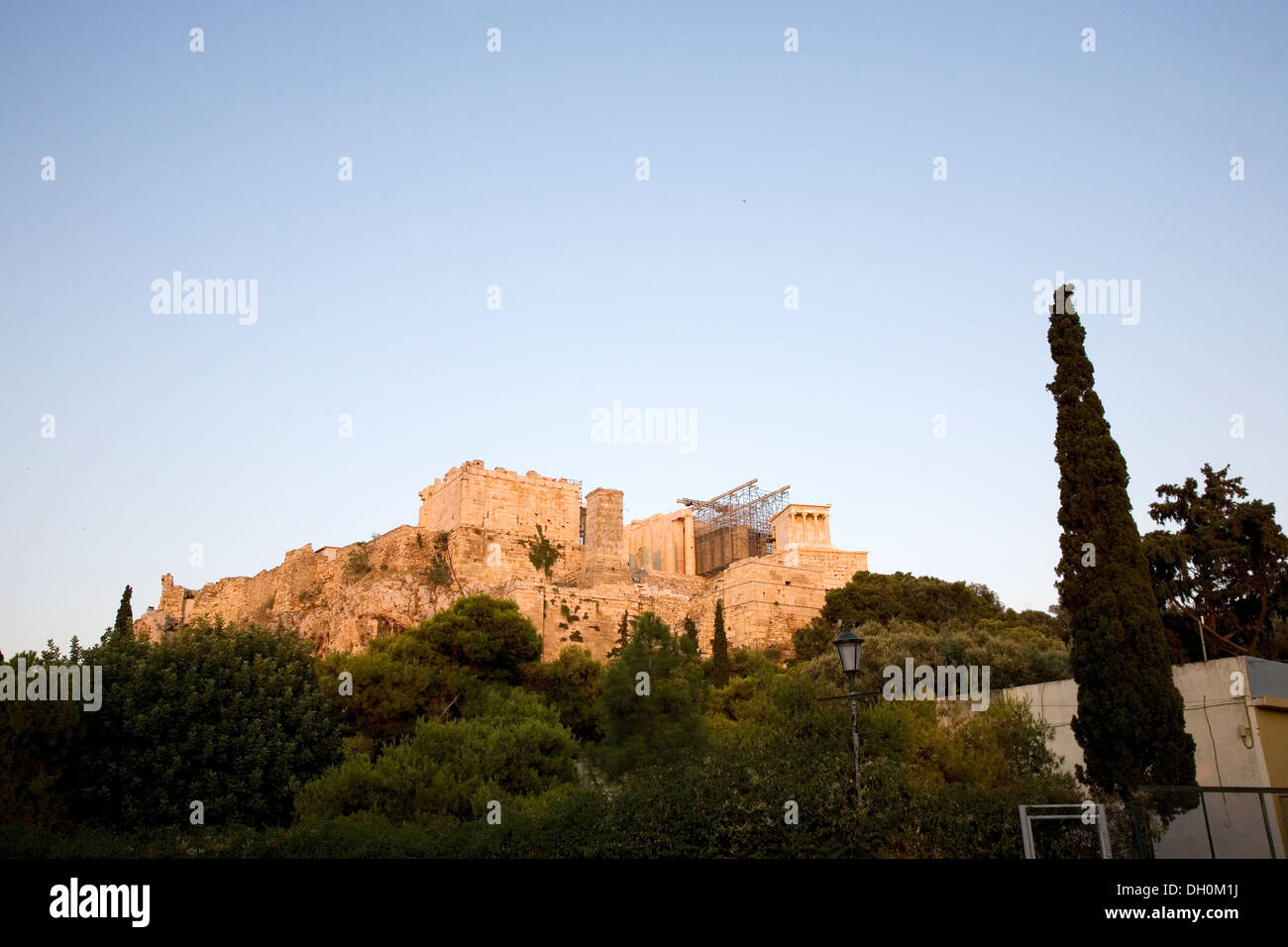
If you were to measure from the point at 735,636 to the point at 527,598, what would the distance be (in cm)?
884

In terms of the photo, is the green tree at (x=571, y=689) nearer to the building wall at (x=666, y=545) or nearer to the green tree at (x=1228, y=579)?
the green tree at (x=1228, y=579)

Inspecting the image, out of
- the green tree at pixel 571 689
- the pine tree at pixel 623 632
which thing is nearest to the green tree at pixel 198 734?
the green tree at pixel 571 689

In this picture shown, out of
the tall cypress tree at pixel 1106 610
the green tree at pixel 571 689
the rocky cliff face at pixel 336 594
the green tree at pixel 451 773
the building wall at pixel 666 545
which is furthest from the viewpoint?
the building wall at pixel 666 545

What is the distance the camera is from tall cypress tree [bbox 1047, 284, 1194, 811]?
1559cm

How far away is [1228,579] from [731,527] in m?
34.4

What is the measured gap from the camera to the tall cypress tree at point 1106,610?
1559cm

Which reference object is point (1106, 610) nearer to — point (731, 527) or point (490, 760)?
point (490, 760)

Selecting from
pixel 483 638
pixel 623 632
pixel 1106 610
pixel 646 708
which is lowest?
pixel 646 708

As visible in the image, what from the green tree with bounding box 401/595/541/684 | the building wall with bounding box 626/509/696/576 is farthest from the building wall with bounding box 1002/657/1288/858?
the building wall with bounding box 626/509/696/576

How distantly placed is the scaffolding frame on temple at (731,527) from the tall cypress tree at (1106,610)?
130ft

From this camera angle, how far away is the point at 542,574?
1873 inches

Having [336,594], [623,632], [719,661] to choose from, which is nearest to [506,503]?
[336,594]
